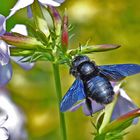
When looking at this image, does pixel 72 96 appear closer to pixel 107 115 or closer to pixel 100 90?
pixel 100 90

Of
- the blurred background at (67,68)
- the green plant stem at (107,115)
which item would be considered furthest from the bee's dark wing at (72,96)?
the blurred background at (67,68)

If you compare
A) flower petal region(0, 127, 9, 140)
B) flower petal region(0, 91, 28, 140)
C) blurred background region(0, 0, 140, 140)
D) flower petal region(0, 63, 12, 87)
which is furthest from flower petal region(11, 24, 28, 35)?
blurred background region(0, 0, 140, 140)

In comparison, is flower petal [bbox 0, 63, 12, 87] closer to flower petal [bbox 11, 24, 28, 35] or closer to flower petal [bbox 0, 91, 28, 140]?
flower petal [bbox 11, 24, 28, 35]

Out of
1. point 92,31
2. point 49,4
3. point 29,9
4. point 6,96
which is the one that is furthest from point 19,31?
point 92,31

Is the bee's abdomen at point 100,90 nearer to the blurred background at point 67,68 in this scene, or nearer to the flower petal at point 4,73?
the flower petal at point 4,73

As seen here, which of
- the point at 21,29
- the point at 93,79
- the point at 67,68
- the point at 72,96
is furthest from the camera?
the point at 67,68

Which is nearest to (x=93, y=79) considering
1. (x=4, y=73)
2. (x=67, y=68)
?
(x=4, y=73)
